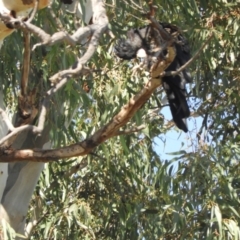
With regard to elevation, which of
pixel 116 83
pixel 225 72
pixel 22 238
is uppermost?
pixel 225 72

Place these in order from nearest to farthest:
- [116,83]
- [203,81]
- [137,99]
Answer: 1. [137,99]
2. [116,83]
3. [203,81]

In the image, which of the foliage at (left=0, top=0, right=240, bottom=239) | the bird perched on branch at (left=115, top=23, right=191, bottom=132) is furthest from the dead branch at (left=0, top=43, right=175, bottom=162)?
the foliage at (left=0, top=0, right=240, bottom=239)

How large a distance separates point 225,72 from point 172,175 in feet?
1.85

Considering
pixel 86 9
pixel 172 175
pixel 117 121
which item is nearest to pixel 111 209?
pixel 172 175

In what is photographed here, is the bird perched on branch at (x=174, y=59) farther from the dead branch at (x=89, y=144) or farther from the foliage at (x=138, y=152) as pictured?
the foliage at (x=138, y=152)

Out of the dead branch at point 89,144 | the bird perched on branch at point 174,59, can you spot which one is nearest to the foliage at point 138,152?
the bird perched on branch at point 174,59

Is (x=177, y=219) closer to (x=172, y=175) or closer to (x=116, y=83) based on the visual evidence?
(x=172, y=175)

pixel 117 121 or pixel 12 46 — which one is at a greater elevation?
pixel 12 46

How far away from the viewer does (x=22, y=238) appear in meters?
3.04

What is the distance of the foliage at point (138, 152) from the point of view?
2889 mm

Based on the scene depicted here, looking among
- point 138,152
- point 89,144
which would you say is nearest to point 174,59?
point 89,144

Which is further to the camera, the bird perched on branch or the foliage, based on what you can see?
the foliage

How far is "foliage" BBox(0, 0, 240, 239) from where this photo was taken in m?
2.89

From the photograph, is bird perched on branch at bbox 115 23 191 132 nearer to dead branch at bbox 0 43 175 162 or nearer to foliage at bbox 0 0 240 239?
dead branch at bbox 0 43 175 162
